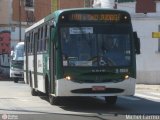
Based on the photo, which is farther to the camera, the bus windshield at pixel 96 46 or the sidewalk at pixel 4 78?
the sidewalk at pixel 4 78

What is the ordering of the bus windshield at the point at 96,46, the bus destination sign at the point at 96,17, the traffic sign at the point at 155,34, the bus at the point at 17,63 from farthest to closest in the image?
the bus at the point at 17,63
the traffic sign at the point at 155,34
the bus destination sign at the point at 96,17
the bus windshield at the point at 96,46

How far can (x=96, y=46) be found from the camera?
19.0 metres

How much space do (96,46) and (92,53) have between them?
0.29m

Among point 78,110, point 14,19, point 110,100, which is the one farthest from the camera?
point 14,19

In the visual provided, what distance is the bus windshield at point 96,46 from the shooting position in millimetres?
18812

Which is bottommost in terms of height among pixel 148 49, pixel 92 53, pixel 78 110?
pixel 78 110

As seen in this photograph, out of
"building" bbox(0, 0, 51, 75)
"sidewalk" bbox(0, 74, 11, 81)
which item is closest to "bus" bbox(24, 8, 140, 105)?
"sidewalk" bbox(0, 74, 11, 81)

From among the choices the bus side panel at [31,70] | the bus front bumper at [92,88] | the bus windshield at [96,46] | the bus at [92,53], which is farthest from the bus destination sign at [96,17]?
the bus side panel at [31,70]

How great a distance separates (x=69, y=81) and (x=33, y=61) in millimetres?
6421

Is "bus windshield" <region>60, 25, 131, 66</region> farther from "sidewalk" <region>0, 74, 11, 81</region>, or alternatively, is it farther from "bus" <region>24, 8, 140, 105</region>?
"sidewalk" <region>0, 74, 11, 81</region>

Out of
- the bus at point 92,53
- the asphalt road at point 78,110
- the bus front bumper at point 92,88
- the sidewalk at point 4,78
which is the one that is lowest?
the sidewalk at point 4,78

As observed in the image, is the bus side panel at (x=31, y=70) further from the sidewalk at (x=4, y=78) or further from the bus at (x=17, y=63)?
the sidewalk at (x=4, y=78)

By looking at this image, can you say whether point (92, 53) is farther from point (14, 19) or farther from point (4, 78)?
point (14, 19)

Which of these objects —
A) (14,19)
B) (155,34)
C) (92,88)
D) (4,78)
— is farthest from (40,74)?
(14,19)
